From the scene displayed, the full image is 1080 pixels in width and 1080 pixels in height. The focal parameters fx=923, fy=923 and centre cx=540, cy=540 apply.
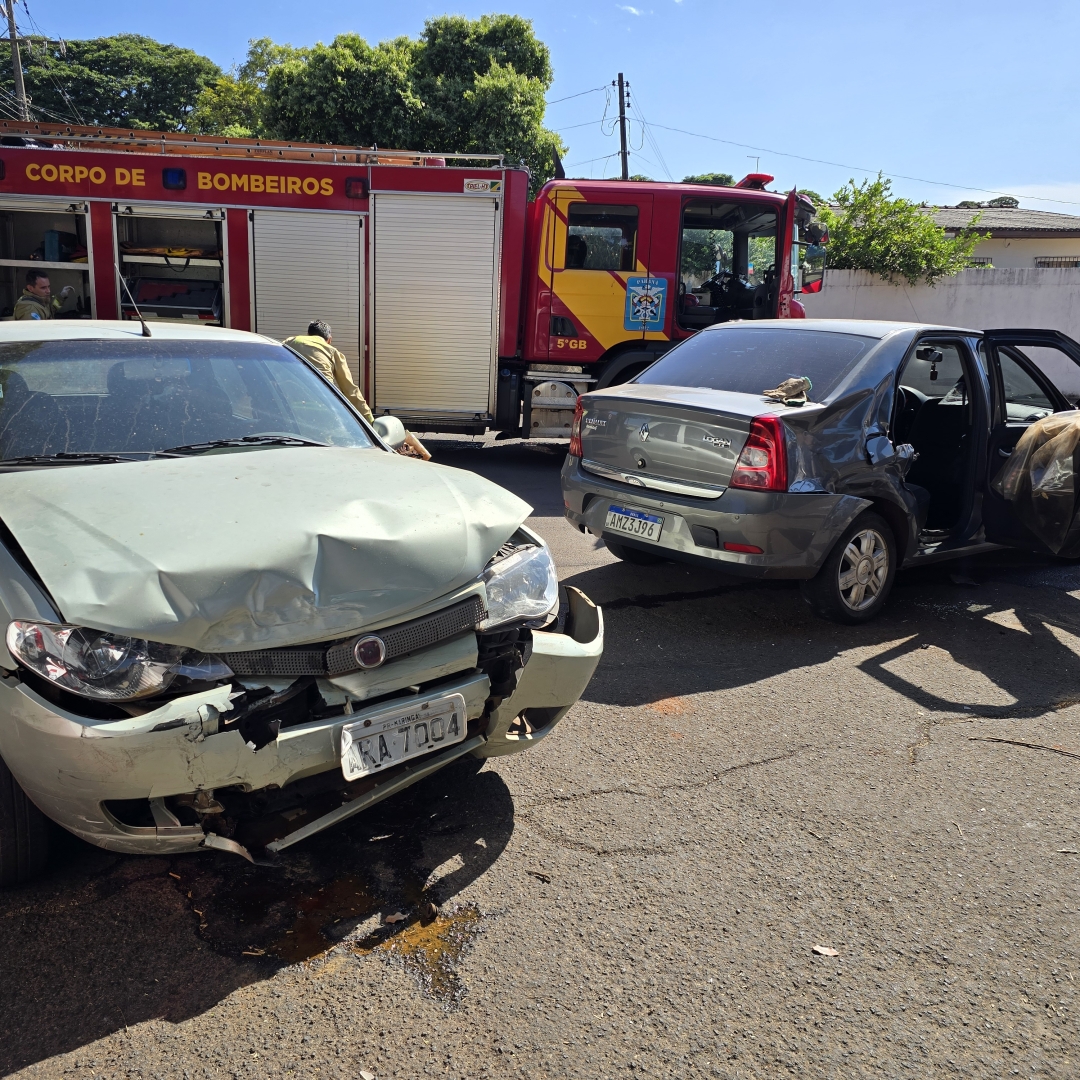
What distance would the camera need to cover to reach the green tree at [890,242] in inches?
729

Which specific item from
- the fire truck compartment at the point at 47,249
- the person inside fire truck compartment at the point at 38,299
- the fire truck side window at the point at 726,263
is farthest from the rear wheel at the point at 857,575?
the fire truck compartment at the point at 47,249

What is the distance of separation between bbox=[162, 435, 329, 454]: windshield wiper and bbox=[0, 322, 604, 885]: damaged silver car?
0.03m

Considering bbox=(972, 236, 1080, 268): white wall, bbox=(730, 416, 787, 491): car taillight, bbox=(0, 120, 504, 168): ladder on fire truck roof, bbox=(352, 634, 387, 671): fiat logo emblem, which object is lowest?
bbox=(352, 634, 387, 671): fiat logo emblem

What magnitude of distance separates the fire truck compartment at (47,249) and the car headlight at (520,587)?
29.2ft

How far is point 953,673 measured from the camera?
4602 mm

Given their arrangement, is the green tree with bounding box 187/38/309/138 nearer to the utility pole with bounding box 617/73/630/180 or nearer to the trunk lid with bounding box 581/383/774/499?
the utility pole with bounding box 617/73/630/180

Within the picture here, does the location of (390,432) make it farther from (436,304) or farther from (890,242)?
(890,242)

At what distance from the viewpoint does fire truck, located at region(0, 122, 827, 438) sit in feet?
31.6

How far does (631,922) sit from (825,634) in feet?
9.36

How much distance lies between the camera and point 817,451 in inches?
187

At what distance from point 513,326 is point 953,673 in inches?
263

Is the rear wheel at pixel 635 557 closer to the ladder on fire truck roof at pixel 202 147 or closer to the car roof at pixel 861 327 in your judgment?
the car roof at pixel 861 327

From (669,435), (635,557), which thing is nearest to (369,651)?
(669,435)

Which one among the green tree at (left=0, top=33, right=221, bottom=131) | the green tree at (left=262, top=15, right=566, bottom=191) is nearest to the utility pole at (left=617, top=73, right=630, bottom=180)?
the green tree at (left=262, top=15, right=566, bottom=191)
